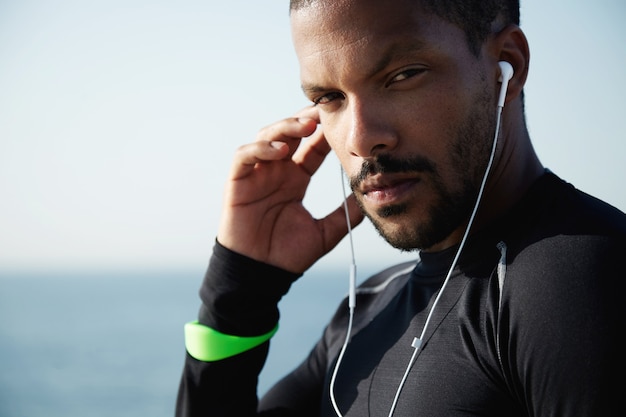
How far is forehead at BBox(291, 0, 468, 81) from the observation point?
129cm

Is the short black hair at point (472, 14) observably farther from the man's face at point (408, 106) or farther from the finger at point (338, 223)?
the finger at point (338, 223)

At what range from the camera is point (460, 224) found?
1428mm

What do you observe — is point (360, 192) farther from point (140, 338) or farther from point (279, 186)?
point (140, 338)

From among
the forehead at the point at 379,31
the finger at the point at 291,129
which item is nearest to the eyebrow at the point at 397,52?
the forehead at the point at 379,31

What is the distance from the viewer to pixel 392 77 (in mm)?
1329

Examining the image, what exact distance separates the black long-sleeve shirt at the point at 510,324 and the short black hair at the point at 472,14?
350 mm

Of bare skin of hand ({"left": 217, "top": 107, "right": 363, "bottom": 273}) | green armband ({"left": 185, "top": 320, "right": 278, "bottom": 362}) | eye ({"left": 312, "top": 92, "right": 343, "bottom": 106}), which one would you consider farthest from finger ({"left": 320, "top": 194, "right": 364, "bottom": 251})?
eye ({"left": 312, "top": 92, "right": 343, "bottom": 106})

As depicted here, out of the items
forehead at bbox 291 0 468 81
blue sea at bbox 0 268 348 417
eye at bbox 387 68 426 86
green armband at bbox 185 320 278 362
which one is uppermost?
forehead at bbox 291 0 468 81

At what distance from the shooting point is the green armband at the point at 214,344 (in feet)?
6.35

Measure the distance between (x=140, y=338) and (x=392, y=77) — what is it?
2230 cm

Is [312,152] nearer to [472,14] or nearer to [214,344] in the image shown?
[214,344]

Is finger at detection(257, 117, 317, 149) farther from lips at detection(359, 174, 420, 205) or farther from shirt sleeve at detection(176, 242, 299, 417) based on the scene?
lips at detection(359, 174, 420, 205)

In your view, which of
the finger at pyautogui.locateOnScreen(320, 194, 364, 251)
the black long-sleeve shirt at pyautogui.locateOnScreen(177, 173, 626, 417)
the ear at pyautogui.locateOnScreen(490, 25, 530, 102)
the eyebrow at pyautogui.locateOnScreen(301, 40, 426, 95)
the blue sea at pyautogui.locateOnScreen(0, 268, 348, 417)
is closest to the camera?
the black long-sleeve shirt at pyautogui.locateOnScreen(177, 173, 626, 417)

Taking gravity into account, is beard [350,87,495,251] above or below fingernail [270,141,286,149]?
below
